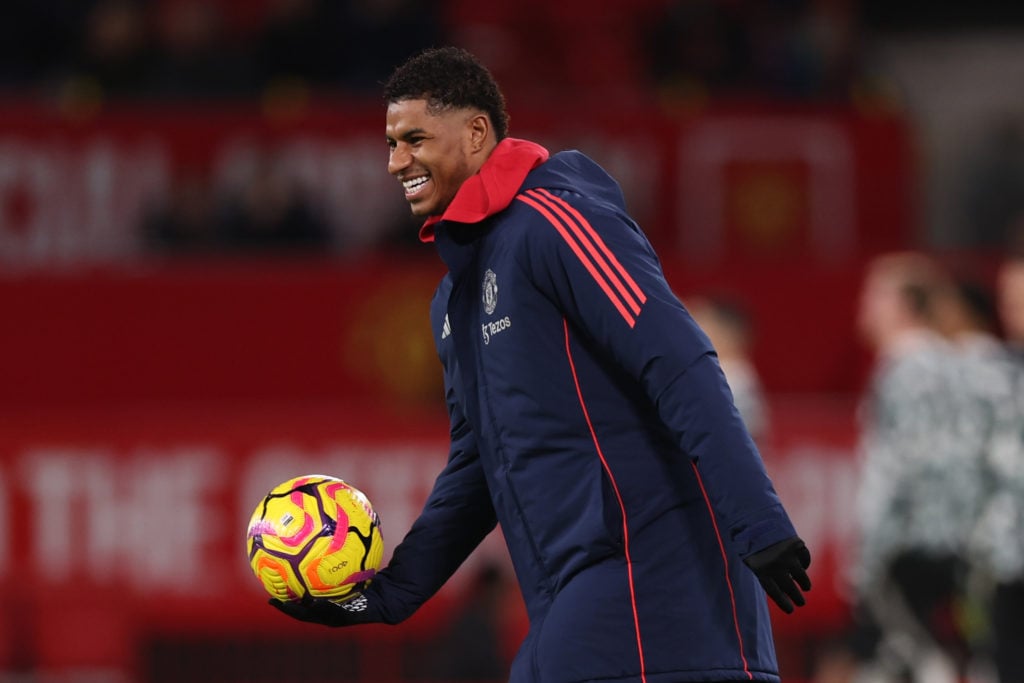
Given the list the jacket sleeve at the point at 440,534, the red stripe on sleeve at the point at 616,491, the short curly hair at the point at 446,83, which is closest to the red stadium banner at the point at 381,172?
the jacket sleeve at the point at 440,534

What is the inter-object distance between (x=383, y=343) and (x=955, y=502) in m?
4.14

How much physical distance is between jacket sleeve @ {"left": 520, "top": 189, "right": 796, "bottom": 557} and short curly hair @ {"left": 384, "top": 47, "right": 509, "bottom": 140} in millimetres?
319

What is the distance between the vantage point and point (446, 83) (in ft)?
13.1

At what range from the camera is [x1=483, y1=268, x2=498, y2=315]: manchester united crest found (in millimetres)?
3865

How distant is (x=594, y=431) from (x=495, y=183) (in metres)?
0.59

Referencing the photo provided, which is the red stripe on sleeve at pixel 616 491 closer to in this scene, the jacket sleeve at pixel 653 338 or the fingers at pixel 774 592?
the jacket sleeve at pixel 653 338

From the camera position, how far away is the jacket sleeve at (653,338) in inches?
137

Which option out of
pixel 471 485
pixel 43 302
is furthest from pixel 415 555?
pixel 43 302

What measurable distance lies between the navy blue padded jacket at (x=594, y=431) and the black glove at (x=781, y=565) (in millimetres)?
154

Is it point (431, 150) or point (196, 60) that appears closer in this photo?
point (431, 150)

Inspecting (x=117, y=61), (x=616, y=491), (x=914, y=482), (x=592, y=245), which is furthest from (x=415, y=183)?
(x=117, y=61)

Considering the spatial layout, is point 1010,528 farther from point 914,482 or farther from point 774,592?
point 774,592

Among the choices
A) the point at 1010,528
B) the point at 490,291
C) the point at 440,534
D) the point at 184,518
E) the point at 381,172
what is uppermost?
the point at 381,172

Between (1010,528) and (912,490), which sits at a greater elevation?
(1010,528)
